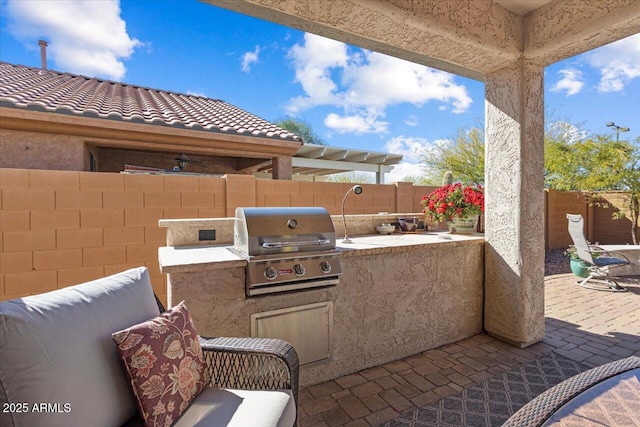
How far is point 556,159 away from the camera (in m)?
9.86

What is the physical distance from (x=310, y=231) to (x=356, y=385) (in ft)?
4.47

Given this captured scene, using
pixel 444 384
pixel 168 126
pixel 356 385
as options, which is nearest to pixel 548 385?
pixel 444 384

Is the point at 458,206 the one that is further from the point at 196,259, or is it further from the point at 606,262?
the point at 606,262

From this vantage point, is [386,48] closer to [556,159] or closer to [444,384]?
[444,384]

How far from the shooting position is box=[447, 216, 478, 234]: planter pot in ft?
12.0

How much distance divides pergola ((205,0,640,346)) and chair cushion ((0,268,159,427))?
2.13 meters

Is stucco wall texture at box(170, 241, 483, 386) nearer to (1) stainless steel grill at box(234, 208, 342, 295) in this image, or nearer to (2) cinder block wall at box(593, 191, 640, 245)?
(1) stainless steel grill at box(234, 208, 342, 295)

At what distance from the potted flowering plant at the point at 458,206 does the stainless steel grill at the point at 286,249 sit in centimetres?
186

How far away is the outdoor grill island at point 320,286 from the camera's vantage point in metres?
2.12

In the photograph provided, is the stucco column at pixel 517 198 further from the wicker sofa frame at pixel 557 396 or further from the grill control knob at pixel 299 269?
the grill control knob at pixel 299 269

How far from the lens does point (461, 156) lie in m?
10.7

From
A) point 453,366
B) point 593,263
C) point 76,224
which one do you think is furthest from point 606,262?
point 76,224

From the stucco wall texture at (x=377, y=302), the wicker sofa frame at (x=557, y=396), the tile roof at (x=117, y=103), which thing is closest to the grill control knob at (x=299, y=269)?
the stucco wall texture at (x=377, y=302)

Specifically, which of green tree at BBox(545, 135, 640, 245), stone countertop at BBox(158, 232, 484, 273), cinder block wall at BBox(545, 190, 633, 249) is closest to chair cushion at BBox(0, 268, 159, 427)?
stone countertop at BBox(158, 232, 484, 273)
